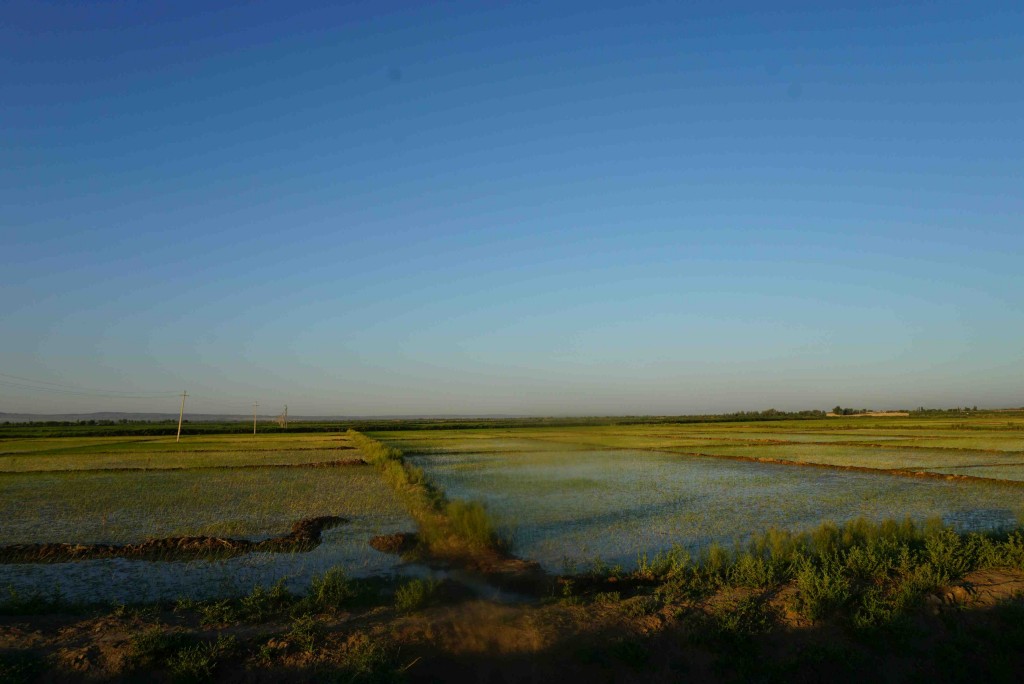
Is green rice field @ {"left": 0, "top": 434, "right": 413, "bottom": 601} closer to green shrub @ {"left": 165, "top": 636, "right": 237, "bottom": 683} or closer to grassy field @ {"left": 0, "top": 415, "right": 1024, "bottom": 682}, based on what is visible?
grassy field @ {"left": 0, "top": 415, "right": 1024, "bottom": 682}

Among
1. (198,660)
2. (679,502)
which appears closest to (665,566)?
(198,660)

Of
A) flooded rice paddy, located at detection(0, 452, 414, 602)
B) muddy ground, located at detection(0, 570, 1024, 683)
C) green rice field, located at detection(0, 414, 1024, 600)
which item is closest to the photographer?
muddy ground, located at detection(0, 570, 1024, 683)

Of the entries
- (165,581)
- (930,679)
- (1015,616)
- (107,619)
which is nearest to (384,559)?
(165,581)

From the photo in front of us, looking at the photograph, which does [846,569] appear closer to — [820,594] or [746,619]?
[820,594]

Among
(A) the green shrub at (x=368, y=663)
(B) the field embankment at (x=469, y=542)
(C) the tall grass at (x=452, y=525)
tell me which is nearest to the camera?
(A) the green shrub at (x=368, y=663)

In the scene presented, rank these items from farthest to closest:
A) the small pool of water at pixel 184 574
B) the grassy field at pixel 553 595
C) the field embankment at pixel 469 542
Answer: the field embankment at pixel 469 542, the small pool of water at pixel 184 574, the grassy field at pixel 553 595

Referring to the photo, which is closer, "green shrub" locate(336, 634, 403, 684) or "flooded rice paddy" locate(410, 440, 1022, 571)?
"green shrub" locate(336, 634, 403, 684)

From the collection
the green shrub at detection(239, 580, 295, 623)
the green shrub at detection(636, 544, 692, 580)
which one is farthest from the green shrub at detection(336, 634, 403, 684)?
the green shrub at detection(636, 544, 692, 580)

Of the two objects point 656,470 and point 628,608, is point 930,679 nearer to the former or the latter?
point 628,608

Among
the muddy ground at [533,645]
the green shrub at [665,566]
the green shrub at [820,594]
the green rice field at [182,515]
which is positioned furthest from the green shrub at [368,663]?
the green shrub at [820,594]

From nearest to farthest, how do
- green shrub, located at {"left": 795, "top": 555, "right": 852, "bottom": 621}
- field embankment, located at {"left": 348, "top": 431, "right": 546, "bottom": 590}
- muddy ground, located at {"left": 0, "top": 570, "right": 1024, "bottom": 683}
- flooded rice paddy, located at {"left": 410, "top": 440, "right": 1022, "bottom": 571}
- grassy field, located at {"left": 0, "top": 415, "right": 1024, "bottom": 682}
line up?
muddy ground, located at {"left": 0, "top": 570, "right": 1024, "bottom": 683} → grassy field, located at {"left": 0, "top": 415, "right": 1024, "bottom": 682} → green shrub, located at {"left": 795, "top": 555, "right": 852, "bottom": 621} → field embankment, located at {"left": 348, "top": 431, "right": 546, "bottom": 590} → flooded rice paddy, located at {"left": 410, "top": 440, "right": 1022, "bottom": 571}

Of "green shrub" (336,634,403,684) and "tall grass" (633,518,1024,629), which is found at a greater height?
"tall grass" (633,518,1024,629)

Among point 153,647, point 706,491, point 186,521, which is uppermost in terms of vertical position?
point 153,647

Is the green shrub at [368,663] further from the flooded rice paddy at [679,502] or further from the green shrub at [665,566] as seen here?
the flooded rice paddy at [679,502]
